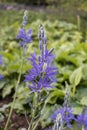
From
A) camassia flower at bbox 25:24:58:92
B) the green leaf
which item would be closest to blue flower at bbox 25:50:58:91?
camassia flower at bbox 25:24:58:92

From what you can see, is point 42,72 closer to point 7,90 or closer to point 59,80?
point 59,80

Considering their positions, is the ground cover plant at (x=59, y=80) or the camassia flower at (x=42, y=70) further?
the ground cover plant at (x=59, y=80)

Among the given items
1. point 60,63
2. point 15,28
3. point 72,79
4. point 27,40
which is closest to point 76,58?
point 60,63

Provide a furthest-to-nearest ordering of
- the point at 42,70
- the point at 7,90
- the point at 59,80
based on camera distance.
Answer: the point at 7,90
the point at 59,80
the point at 42,70

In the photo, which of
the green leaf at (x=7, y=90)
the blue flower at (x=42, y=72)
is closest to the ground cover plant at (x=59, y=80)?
the green leaf at (x=7, y=90)

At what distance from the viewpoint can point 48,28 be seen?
9211 mm

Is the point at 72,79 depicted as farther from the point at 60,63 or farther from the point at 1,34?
the point at 1,34

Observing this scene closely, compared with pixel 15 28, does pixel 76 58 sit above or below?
above

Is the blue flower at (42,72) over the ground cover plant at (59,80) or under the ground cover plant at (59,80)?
over

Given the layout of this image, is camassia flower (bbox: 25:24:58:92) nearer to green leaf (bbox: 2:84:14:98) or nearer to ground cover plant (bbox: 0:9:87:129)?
ground cover plant (bbox: 0:9:87:129)

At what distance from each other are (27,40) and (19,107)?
1.52 metres

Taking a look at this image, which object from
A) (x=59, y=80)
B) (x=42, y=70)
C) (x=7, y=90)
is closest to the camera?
(x=42, y=70)

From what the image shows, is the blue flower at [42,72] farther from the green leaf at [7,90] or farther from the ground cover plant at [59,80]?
the green leaf at [7,90]

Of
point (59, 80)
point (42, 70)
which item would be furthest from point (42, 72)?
point (59, 80)
